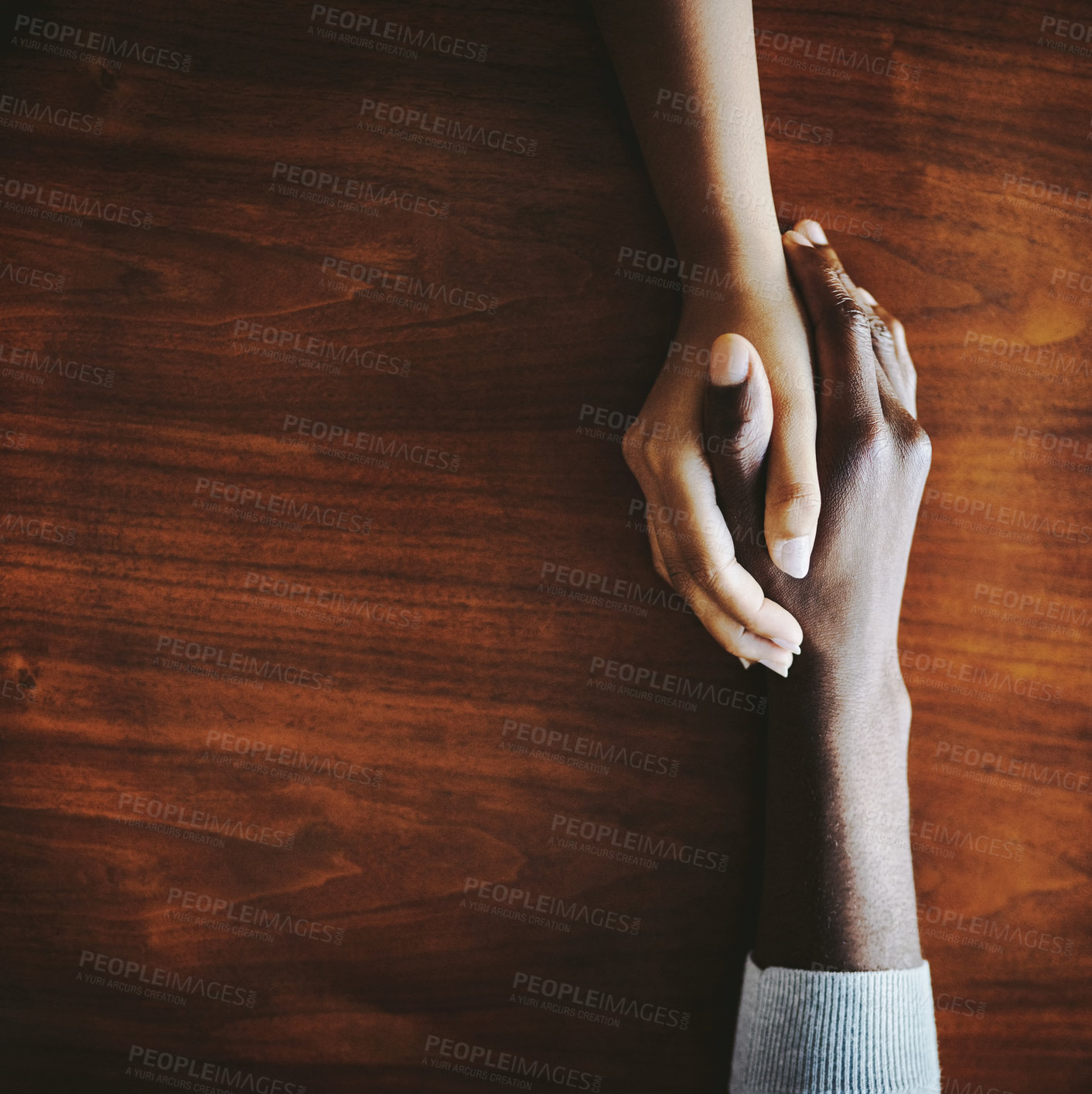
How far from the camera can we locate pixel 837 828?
746mm

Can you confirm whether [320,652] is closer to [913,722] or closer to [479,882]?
[479,882]

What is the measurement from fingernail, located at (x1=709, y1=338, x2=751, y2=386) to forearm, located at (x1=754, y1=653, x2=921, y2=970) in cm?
31

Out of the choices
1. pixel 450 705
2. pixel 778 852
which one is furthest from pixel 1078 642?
pixel 450 705

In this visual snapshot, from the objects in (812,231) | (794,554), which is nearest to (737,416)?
(794,554)

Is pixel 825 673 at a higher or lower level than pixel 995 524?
lower

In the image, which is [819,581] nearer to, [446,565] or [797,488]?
[797,488]

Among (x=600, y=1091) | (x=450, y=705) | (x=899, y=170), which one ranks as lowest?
(x=600, y=1091)

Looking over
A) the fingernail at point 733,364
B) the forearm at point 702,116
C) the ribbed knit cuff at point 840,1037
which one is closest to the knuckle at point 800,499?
the fingernail at point 733,364

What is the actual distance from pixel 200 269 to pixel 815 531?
2.45ft

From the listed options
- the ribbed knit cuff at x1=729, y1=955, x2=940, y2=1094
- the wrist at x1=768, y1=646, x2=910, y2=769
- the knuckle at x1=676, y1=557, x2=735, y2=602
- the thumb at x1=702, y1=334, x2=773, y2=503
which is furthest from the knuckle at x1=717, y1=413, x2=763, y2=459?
the ribbed knit cuff at x1=729, y1=955, x2=940, y2=1094

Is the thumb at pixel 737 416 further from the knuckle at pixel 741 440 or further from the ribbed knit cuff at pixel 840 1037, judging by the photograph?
the ribbed knit cuff at pixel 840 1037

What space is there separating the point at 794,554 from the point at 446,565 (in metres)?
0.38

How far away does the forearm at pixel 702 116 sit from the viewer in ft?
2.45

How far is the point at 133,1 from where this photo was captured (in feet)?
2.66
